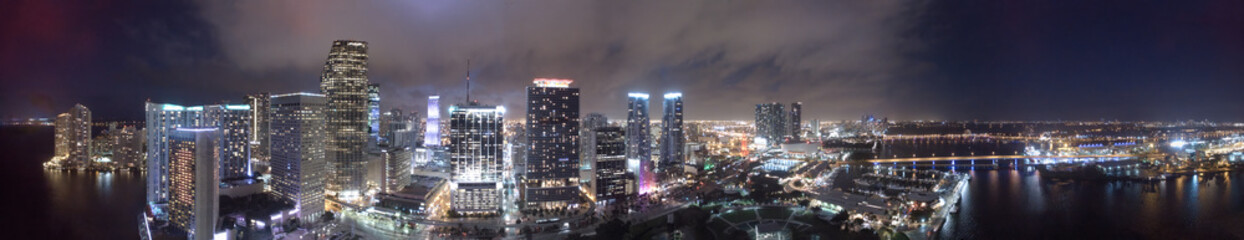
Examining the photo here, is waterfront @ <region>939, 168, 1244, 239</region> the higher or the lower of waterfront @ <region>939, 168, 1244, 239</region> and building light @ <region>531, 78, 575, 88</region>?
the lower

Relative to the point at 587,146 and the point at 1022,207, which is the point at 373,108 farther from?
the point at 1022,207

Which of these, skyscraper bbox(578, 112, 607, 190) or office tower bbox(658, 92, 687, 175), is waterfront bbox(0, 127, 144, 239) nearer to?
skyscraper bbox(578, 112, 607, 190)

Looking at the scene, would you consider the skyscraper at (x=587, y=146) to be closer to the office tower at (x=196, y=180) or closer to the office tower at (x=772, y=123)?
the office tower at (x=196, y=180)

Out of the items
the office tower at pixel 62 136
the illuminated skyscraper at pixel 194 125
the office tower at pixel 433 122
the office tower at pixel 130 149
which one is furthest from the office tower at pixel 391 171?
the office tower at pixel 62 136

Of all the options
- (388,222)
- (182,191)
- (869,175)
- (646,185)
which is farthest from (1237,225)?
(182,191)

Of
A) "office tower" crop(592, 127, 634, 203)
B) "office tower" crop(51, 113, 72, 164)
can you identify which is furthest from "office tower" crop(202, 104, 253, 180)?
"office tower" crop(592, 127, 634, 203)

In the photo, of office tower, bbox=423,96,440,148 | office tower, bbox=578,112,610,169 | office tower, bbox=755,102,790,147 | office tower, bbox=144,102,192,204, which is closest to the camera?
office tower, bbox=144,102,192,204

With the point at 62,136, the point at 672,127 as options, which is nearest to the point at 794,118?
the point at 672,127

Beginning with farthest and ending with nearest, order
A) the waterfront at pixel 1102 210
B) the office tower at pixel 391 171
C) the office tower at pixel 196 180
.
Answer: the office tower at pixel 391 171 → the waterfront at pixel 1102 210 → the office tower at pixel 196 180
